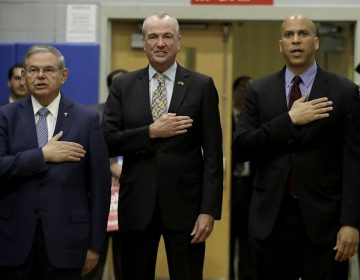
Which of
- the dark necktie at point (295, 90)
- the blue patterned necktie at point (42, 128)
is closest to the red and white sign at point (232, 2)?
the dark necktie at point (295, 90)

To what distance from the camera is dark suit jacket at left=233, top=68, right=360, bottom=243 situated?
3527 mm

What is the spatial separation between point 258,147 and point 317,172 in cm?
29

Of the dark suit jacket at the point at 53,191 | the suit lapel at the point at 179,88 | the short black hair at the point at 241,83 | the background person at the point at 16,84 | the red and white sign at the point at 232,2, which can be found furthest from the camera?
the short black hair at the point at 241,83

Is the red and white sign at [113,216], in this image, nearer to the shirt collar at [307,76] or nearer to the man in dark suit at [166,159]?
the man in dark suit at [166,159]

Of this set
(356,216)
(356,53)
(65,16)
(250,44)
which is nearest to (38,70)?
(356,216)

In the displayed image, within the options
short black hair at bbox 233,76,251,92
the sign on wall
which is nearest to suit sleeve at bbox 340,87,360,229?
short black hair at bbox 233,76,251,92

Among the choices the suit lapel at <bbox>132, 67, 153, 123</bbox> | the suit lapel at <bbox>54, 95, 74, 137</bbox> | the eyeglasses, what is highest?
the eyeglasses

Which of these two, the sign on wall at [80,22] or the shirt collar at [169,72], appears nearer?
the shirt collar at [169,72]

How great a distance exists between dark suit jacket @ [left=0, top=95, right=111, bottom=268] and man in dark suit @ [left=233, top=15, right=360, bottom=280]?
716 mm

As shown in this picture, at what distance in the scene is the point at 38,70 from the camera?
3615 millimetres

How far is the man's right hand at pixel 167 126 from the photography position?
363cm

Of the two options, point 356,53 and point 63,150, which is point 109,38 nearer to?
point 356,53

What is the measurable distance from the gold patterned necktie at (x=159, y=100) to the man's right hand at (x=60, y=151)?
0.42 metres

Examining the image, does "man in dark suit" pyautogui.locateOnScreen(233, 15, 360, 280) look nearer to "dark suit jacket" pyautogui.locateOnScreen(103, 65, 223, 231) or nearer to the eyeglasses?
"dark suit jacket" pyautogui.locateOnScreen(103, 65, 223, 231)
